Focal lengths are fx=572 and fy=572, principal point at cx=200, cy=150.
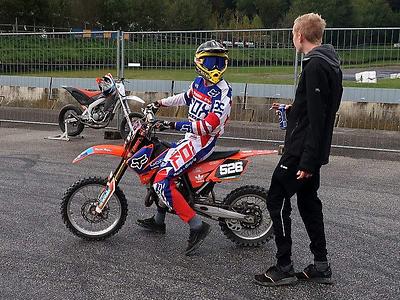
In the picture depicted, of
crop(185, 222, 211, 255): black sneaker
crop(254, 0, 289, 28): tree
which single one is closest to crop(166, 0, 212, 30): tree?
crop(254, 0, 289, 28): tree

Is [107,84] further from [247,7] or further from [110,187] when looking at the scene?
[247,7]

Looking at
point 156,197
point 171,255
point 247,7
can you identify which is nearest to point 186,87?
point 156,197

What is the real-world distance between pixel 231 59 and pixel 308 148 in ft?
24.4

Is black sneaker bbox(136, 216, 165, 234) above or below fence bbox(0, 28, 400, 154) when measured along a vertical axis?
below

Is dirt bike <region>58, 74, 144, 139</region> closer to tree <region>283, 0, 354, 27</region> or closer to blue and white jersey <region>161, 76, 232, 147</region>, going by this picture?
blue and white jersey <region>161, 76, 232, 147</region>

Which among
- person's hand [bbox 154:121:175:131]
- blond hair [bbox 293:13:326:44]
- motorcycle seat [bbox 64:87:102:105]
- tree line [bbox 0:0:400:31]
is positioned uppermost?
tree line [bbox 0:0:400:31]

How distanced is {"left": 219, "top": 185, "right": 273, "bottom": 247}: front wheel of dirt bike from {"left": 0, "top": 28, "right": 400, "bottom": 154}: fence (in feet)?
18.2

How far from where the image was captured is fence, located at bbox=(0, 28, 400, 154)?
423 inches

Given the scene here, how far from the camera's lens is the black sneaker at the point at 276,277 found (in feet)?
14.8

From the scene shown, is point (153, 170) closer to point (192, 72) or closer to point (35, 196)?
point (35, 196)

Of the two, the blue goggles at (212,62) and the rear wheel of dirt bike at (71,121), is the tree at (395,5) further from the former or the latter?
the blue goggles at (212,62)

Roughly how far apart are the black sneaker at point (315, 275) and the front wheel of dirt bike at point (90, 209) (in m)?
1.82

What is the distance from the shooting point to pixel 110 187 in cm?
535

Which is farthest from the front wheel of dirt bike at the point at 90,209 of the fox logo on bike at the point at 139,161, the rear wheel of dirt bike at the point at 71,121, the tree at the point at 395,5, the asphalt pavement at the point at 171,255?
the tree at the point at 395,5
